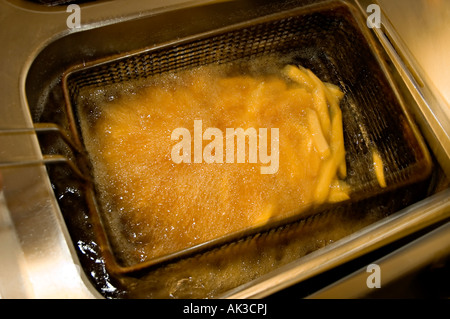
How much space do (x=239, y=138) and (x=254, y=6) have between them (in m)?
0.47

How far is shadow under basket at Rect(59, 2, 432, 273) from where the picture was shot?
1.11 metres

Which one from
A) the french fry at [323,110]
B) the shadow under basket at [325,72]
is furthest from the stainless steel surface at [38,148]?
the french fry at [323,110]

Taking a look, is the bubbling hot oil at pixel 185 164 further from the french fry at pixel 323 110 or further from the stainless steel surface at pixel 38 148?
the stainless steel surface at pixel 38 148

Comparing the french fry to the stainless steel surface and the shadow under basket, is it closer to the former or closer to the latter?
the shadow under basket

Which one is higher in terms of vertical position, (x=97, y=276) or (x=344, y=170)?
(x=344, y=170)

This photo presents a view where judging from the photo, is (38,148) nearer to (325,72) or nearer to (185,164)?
(185,164)

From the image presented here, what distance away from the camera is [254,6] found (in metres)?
1.27

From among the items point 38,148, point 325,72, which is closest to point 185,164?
point 38,148

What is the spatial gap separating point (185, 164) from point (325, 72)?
66cm

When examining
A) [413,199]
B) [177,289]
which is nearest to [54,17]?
[177,289]

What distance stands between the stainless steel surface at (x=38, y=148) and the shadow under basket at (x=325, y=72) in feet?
0.21

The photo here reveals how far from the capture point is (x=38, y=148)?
3.16ft

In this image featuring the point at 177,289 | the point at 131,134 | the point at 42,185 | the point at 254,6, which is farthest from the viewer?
the point at 254,6
